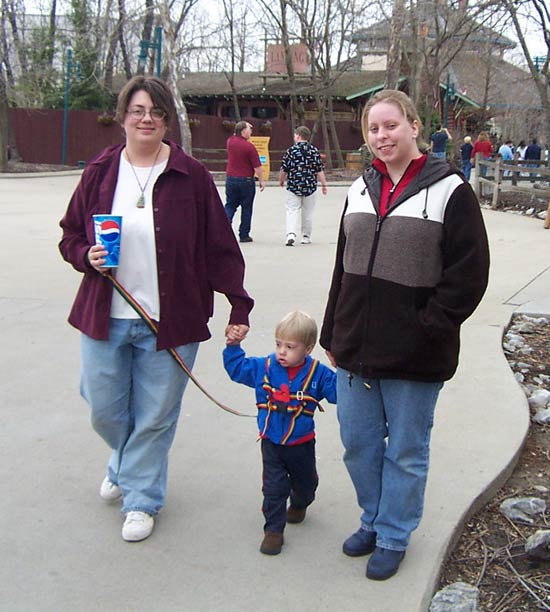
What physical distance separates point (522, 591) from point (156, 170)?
2.17m

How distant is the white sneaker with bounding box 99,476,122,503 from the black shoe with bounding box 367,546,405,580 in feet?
3.92

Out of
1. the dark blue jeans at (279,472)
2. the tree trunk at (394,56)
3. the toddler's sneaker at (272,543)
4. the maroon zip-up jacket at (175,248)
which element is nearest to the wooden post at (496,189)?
the tree trunk at (394,56)

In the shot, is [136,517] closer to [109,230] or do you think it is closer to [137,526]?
[137,526]

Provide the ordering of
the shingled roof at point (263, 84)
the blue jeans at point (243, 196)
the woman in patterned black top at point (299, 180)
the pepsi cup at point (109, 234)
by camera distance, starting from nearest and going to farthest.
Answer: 1. the pepsi cup at point (109, 234)
2. the woman in patterned black top at point (299, 180)
3. the blue jeans at point (243, 196)
4. the shingled roof at point (263, 84)

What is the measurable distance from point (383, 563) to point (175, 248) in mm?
1462

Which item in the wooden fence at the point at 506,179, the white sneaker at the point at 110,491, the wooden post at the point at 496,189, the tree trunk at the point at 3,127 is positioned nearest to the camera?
the white sneaker at the point at 110,491

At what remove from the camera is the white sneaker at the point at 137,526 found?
3.28 metres

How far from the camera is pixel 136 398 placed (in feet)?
11.1

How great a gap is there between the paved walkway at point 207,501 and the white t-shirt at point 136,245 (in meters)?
0.96

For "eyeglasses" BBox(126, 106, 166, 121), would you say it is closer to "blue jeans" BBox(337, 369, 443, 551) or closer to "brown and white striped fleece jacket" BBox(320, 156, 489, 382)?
"brown and white striped fleece jacket" BBox(320, 156, 489, 382)

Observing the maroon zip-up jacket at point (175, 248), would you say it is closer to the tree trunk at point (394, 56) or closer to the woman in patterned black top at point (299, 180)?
the woman in patterned black top at point (299, 180)

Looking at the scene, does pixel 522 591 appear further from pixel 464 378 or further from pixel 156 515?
pixel 464 378

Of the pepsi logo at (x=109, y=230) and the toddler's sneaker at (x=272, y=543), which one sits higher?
the pepsi logo at (x=109, y=230)

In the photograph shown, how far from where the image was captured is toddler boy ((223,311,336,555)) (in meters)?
3.19
